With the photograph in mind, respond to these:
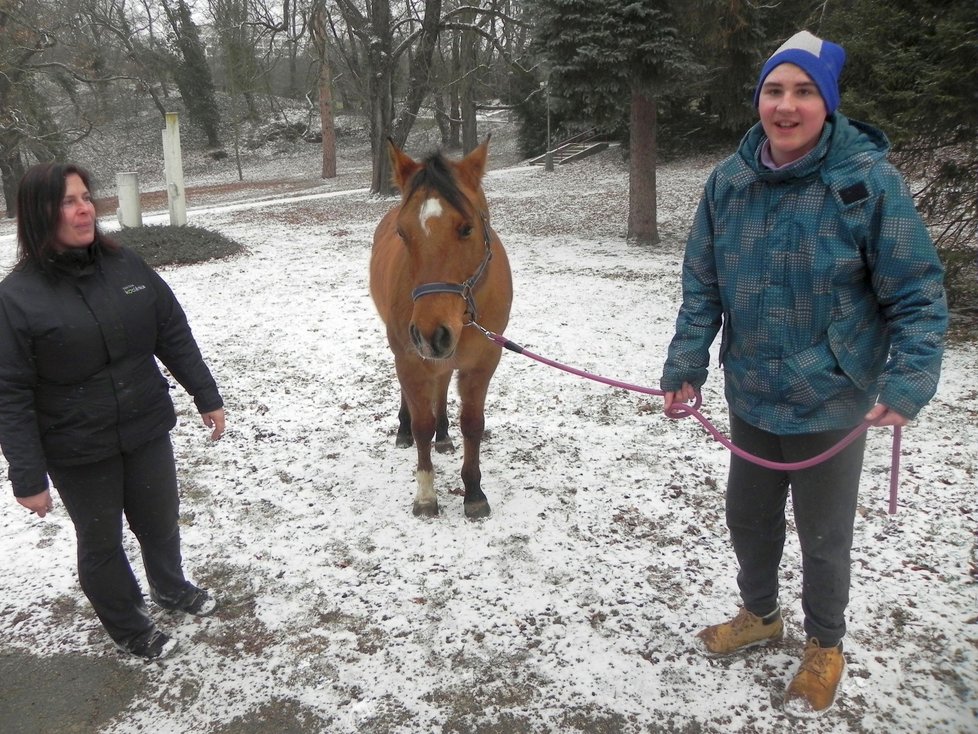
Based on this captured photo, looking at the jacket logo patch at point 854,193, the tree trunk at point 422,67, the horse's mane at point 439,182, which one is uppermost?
the tree trunk at point 422,67

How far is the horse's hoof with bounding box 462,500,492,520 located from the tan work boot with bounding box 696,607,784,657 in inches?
54.7

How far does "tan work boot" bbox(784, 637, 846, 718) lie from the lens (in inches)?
89.7

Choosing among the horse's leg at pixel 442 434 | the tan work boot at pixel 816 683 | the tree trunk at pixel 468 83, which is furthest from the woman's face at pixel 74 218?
the tree trunk at pixel 468 83

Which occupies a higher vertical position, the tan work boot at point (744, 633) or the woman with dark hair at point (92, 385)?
the woman with dark hair at point (92, 385)

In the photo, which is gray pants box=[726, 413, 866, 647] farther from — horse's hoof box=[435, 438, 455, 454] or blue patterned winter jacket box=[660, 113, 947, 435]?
horse's hoof box=[435, 438, 455, 454]

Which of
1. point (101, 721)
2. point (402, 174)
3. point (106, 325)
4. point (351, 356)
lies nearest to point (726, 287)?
point (402, 174)

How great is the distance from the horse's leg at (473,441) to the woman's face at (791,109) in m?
2.02

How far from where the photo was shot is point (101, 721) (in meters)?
2.41

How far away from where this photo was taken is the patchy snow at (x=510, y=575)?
242cm

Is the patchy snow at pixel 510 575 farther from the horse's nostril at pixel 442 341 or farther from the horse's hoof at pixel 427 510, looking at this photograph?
the horse's nostril at pixel 442 341

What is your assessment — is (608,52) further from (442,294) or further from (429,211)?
(442,294)

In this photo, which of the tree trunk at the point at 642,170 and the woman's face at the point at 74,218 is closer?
the woman's face at the point at 74,218

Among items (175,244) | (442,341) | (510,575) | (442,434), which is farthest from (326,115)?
(510,575)

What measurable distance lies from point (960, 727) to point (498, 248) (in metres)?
2.90
